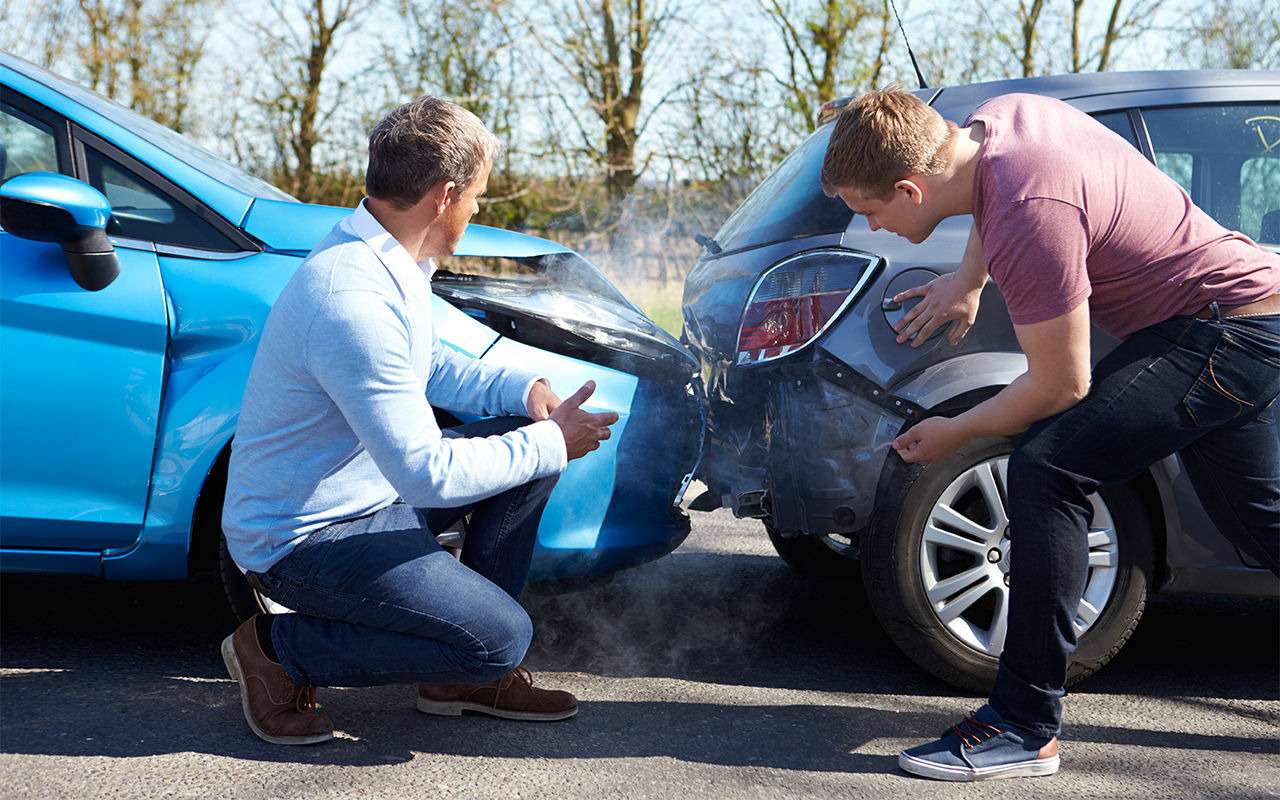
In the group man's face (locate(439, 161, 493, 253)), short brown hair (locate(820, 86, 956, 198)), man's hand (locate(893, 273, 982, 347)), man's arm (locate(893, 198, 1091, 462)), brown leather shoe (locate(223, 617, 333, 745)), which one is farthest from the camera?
man's hand (locate(893, 273, 982, 347))

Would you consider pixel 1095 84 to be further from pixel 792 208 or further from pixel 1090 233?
pixel 1090 233

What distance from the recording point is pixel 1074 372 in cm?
240

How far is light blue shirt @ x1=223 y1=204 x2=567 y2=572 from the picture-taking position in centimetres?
238

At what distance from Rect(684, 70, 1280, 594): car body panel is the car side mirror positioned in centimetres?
156

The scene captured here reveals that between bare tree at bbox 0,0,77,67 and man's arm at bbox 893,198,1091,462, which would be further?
bare tree at bbox 0,0,77,67

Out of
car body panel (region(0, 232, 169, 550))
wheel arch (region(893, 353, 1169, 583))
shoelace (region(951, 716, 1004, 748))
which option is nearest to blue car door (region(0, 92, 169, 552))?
car body panel (region(0, 232, 169, 550))

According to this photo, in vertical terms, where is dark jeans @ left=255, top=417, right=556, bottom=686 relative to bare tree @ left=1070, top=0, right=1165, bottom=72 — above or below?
below

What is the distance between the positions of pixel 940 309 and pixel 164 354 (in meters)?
Result: 1.80

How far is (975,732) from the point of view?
2.62 m

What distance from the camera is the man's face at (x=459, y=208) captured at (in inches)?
99.3

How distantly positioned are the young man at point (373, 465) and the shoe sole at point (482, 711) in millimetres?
172

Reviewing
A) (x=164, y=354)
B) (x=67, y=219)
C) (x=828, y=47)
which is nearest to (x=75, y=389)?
(x=164, y=354)

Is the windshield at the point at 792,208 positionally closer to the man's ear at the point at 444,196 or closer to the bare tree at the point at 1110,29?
the man's ear at the point at 444,196

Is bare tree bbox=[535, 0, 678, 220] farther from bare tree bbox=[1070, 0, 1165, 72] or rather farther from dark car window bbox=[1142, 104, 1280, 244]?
dark car window bbox=[1142, 104, 1280, 244]
